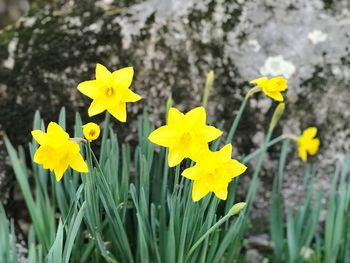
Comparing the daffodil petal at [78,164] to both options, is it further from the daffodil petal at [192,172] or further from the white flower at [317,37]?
the white flower at [317,37]

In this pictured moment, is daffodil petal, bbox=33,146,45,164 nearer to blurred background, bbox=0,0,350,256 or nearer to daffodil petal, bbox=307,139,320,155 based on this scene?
blurred background, bbox=0,0,350,256

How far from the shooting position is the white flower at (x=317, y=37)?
220cm

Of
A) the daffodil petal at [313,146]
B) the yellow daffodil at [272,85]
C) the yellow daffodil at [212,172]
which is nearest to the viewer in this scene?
the yellow daffodil at [212,172]

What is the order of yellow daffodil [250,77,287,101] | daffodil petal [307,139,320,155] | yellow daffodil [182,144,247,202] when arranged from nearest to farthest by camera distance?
yellow daffodil [182,144,247,202] → yellow daffodil [250,77,287,101] → daffodil petal [307,139,320,155]

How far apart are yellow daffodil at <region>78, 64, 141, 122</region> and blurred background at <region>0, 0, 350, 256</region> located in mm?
693

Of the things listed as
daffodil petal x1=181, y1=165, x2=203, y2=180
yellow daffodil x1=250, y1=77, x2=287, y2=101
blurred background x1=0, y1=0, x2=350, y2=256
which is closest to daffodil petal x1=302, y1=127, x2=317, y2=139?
blurred background x1=0, y1=0, x2=350, y2=256

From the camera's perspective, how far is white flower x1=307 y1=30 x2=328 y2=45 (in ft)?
7.23

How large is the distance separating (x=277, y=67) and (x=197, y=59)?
292mm

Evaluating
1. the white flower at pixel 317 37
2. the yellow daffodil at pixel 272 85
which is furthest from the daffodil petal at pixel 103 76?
the white flower at pixel 317 37

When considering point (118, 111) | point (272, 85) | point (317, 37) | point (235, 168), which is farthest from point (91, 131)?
point (317, 37)

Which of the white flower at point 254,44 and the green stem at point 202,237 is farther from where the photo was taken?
the white flower at point 254,44

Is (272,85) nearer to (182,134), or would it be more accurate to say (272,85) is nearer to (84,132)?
(182,134)

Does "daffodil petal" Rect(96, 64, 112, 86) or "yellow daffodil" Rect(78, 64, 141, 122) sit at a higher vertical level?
"daffodil petal" Rect(96, 64, 112, 86)

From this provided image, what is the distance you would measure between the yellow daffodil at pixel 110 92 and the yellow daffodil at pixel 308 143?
827mm
